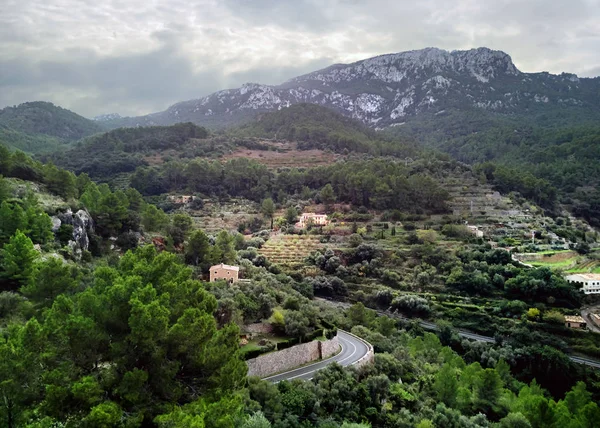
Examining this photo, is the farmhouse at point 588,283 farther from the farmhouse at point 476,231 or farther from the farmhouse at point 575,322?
the farmhouse at point 476,231

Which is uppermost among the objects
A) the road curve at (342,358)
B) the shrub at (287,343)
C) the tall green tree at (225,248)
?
the tall green tree at (225,248)

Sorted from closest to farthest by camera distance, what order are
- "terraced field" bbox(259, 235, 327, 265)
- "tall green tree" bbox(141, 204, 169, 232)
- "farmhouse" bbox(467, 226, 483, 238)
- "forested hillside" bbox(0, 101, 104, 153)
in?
"tall green tree" bbox(141, 204, 169, 232) < "terraced field" bbox(259, 235, 327, 265) < "farmhouse" bbox(467, 226, 483, 238) < "forested hillside" bbox(0, 101, 104, 153)

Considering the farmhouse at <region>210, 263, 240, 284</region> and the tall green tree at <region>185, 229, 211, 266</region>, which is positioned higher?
the tall green tree at <region>185, 229, 211, 266</region>

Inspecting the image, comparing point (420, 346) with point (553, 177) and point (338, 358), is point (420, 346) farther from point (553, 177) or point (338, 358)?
point (553, 177)

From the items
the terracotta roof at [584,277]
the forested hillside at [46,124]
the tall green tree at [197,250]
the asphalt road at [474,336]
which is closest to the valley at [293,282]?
the tall green tree at [197,250]

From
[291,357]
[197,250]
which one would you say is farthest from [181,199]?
[291,357]

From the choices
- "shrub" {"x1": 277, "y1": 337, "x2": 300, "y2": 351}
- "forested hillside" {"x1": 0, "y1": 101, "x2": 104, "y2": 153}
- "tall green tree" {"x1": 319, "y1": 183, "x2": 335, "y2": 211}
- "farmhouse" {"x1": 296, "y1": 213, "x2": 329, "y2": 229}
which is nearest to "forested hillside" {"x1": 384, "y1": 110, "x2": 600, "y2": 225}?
"tall green tree" {"x1": 319, "y1": 183, "x2": 335, "y2": 211}

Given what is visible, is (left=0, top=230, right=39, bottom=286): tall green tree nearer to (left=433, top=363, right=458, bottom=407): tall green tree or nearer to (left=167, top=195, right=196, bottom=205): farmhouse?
(left=433, top=363, right=458, bottom=407): tall green tree
